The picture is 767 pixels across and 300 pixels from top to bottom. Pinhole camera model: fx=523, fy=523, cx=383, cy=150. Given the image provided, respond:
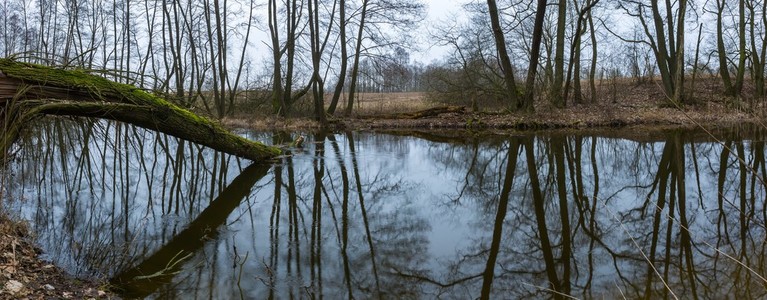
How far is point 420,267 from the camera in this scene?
4.76m

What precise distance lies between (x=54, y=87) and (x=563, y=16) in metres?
20.1

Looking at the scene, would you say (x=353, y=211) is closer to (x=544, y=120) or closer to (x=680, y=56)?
(x=544, y=120)

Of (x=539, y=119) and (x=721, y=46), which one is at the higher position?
(x=721, y=46)

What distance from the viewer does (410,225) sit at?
628 centimetres

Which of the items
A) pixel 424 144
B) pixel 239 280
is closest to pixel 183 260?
pixel 239 280

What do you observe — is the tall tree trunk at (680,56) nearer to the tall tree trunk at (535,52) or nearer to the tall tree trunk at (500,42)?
the tall tree trunk at (535,52)

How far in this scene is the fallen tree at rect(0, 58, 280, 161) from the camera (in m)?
5.18

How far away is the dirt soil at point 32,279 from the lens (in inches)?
143

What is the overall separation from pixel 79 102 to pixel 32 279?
2753 mm

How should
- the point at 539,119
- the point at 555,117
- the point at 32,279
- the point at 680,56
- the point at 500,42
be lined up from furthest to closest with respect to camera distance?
the point at 680,56, the point at 555,117, the point at 539,119, the point at 500,42, the point at 32,279

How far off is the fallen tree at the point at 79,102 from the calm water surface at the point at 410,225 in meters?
0.35

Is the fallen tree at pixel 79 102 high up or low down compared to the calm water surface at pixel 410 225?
up

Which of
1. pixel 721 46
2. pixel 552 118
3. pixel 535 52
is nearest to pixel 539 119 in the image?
pixel 552 118

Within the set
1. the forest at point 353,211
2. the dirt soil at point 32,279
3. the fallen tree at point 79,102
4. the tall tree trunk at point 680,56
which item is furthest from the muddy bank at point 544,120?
the dirt soil at point 32,279
